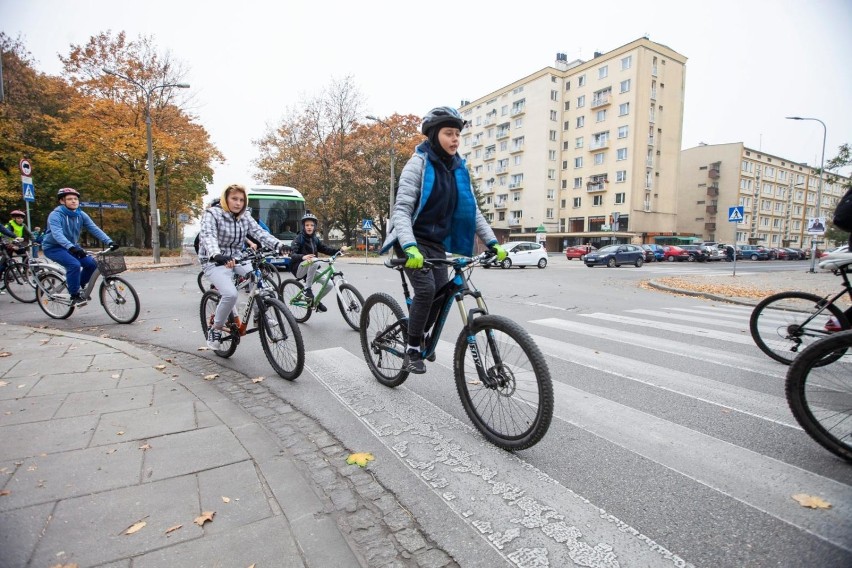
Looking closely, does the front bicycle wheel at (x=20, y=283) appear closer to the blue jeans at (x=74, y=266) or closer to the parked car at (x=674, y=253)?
the blue jeans at (x=74, y=266)

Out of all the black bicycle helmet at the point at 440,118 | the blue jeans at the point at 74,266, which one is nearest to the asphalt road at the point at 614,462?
the black bicycle helmet at the point at 440,118

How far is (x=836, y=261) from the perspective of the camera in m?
3.61

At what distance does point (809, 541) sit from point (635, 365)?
2.73 metres

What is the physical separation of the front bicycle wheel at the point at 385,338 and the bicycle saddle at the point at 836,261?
3.42 m

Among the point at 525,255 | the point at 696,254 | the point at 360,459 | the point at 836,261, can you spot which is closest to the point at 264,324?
the point at 360,459

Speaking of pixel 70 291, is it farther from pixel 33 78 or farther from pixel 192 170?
pixel 33 78

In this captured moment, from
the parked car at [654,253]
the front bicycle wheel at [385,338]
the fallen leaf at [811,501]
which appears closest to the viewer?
the fallen leaf at [811,501]

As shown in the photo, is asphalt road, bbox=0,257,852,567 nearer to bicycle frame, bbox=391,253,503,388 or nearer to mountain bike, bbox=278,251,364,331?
bicycle frame, bbox=391,253,503,388

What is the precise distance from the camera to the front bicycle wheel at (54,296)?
7102 mm

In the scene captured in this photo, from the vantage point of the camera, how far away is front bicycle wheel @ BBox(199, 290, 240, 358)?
4738 mm

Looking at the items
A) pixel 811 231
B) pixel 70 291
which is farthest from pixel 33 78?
pixel 811 231

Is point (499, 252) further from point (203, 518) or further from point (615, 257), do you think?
point (615, 257)

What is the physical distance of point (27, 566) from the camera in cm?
180

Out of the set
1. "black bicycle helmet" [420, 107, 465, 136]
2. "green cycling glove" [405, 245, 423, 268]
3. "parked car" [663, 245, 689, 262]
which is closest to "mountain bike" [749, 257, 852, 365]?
"black bicycle helmet" [420, 107, 465, 136]
